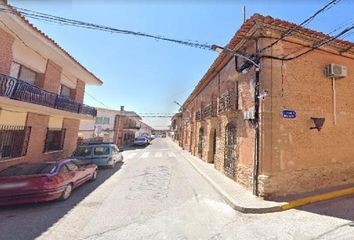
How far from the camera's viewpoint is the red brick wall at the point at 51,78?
10930mm

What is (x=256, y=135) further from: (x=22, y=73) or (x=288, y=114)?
(x=22, y=73)

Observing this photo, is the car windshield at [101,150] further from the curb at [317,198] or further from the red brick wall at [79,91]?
the curb at [317,198]

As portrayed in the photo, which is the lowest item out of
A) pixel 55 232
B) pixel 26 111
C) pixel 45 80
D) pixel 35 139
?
pixel 55 232

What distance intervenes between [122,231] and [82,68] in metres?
10.6

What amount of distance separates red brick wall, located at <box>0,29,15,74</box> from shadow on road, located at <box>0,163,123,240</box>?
204 inches

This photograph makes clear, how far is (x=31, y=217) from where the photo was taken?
17.6 feet

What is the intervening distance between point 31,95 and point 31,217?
547 cm

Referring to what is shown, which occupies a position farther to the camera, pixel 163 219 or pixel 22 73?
pixel 22 73

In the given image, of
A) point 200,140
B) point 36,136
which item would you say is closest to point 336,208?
point 36,136

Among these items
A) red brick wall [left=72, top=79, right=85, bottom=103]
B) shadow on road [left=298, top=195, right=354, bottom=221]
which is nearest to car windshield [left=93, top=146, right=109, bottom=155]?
red brick wall [left=72, top=79, right=85, bottom=103]

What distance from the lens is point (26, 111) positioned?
9750 mm

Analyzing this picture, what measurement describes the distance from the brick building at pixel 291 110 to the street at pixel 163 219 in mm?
1235

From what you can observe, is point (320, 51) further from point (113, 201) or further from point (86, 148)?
point (86, 148)

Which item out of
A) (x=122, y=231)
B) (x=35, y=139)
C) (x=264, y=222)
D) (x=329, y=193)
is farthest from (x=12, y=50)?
(x=329, y=193)
